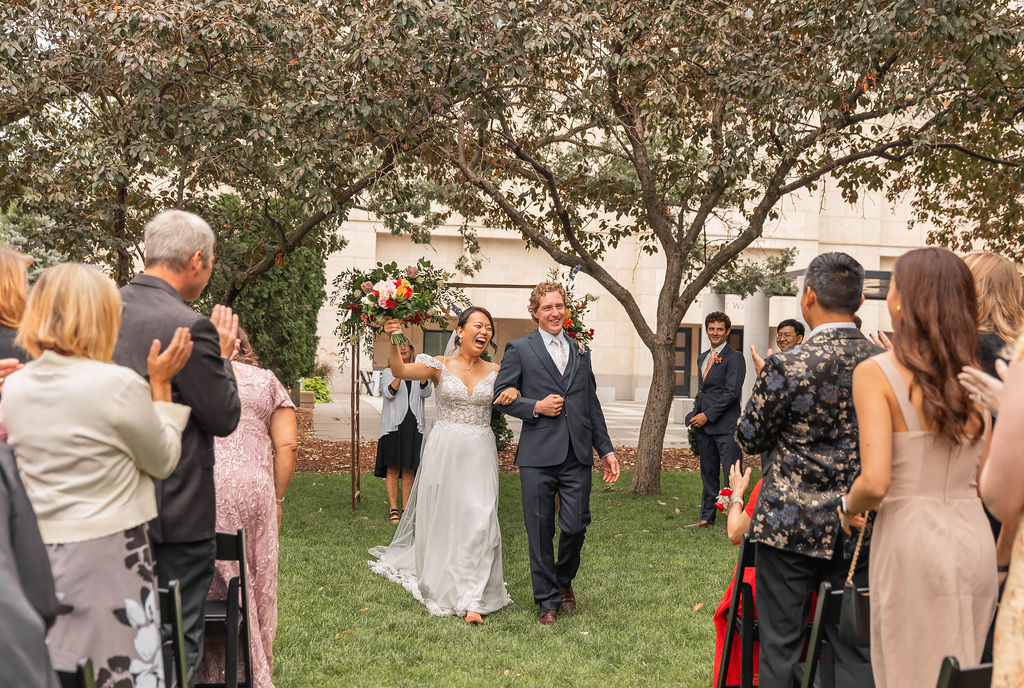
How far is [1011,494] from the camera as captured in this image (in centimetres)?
233

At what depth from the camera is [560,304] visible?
661 centimetres

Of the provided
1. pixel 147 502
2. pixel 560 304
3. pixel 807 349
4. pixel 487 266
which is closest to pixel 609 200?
pixel 560 304

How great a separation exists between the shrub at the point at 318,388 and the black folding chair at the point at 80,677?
89.0ft

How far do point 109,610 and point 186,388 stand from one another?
839 mm

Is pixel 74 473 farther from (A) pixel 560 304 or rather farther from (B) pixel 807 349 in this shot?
(A) pixel 560 304

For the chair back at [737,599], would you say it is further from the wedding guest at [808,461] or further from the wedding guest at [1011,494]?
the wedding guest at [1011,494]

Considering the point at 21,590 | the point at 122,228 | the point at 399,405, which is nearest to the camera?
the point at 21,590

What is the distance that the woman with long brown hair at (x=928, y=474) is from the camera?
2955 mm

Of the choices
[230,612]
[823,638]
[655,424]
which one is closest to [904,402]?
[823,638]

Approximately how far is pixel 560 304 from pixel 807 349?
3007 millimetres

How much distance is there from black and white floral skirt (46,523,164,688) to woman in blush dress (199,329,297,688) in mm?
1176

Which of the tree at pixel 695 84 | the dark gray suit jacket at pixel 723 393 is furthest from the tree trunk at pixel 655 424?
the dark gray suit jacket at pixel 723 393

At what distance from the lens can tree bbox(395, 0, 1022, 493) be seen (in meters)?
8.23

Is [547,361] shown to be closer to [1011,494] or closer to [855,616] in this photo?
[855,616]
